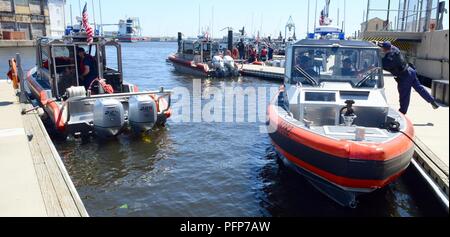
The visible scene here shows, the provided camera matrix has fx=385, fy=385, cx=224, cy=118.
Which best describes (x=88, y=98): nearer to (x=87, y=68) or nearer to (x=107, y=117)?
(x=107, y=117)

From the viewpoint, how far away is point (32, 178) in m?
5.71

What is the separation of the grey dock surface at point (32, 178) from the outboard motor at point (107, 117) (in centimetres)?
128

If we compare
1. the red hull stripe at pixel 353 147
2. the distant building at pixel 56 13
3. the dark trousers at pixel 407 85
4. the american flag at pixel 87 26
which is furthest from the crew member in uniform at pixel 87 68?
the distant building at pixel 56 13

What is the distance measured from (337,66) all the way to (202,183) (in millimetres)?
3891

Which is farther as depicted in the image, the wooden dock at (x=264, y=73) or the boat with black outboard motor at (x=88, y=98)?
the wooden dock at (x=264, y=73)

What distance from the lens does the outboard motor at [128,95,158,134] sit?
987 cm

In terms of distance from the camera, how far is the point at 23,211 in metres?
4.66

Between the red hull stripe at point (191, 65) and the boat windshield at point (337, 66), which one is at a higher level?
the boat windshield at point (337, 66)

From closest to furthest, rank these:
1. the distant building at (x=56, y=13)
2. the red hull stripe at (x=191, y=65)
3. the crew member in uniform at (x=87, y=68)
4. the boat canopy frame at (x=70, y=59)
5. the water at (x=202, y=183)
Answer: the water at (x=202, y=183)
the boat canopy frame at (x=70, y=59)
the crew member in uniform at (x=87, y=68)
the red hull stripe at (x=191, y=65)
the distant building at (x=56, y=13)

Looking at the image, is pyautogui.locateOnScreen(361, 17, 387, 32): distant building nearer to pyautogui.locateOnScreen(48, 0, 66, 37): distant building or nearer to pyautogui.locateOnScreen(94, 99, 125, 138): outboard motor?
pyautogui.locateOnScreen(94, 99, 125, 138): outboard motor

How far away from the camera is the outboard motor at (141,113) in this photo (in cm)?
987

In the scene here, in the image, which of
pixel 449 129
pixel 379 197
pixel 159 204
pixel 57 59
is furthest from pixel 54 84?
pixel 449 129

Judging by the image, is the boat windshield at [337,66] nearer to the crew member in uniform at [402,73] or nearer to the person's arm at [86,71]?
the crew member in uniform at [402,73]
